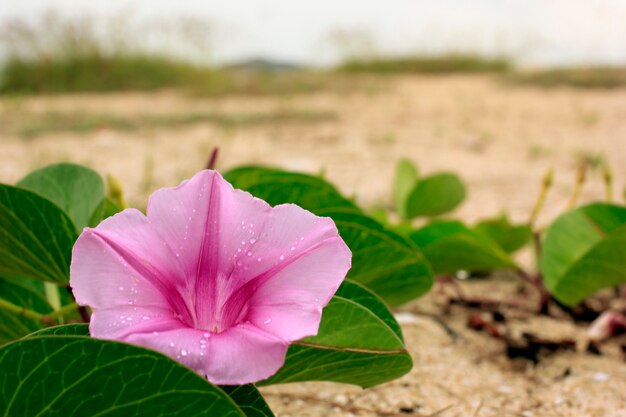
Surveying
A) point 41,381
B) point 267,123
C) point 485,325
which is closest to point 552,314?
point 485,325

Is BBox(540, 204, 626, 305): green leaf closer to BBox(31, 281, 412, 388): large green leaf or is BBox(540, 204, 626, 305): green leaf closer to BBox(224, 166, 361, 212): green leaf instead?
BBox(224, 166, 361, 212): green leaf

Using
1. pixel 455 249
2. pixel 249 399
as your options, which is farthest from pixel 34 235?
pixel 455 249

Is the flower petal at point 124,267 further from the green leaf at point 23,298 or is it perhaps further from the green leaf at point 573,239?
the green leaf at point 573,239

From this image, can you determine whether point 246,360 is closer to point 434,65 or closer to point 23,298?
point 23,298

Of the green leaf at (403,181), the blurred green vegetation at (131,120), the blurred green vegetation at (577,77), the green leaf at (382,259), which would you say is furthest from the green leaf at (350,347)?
the blurred green vegetation at (577,77)

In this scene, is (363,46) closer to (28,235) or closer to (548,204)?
(548,204)

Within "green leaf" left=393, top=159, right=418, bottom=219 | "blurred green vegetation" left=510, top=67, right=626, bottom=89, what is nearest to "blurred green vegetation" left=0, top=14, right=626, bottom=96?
"blurred green vegetation" left=510, top=67, right=626, bottom=89

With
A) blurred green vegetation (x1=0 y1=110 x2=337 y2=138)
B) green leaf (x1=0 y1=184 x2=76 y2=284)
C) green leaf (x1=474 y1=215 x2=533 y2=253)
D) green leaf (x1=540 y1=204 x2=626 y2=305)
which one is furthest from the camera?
blurred green vegetation (x1=0 y1=110 x2=337 y2=138)
